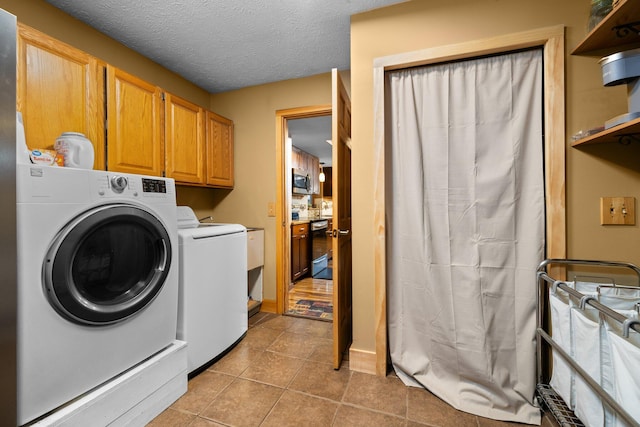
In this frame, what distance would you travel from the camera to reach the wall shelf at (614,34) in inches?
44.0

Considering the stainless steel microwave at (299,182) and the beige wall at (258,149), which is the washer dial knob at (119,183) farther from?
the stainless steel microwave at (299,182)

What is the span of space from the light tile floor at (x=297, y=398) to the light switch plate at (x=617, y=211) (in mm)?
1070

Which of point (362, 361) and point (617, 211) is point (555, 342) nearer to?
point (617, 211)

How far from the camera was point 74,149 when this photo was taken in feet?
4.82

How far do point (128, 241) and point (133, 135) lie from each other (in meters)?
0.98

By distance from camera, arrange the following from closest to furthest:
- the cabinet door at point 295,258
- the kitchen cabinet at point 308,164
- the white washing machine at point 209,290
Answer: the white washing machine at point 209,290, the cabinet door at point 295,258, the kitchen cabinet at point 308,164

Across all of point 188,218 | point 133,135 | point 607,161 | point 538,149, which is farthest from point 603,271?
point 133,135

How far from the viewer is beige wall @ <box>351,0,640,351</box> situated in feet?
4.53

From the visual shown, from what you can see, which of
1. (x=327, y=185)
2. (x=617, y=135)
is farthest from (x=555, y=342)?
(x=327, y=185)

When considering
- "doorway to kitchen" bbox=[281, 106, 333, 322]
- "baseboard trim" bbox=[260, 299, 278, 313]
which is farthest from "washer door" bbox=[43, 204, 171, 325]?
"baseboard trim" bbox=[260, 299, 278, 313]

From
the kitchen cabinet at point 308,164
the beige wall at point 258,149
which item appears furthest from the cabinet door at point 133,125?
the kitchen cabinet at point 308,164

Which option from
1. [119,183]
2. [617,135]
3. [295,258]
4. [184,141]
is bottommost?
[295,258]

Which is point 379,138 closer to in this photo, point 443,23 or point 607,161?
point 443,23

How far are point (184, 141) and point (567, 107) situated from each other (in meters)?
2.68
